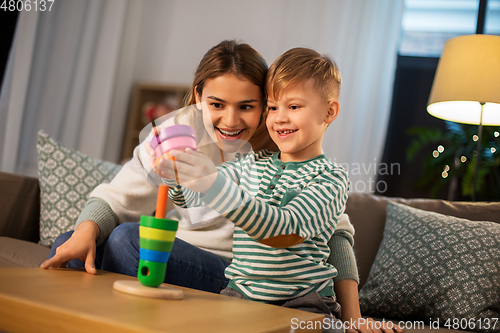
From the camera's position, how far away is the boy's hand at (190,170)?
62cm

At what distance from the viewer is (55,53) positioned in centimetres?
301

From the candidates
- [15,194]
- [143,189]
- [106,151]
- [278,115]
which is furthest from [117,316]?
[106,151]

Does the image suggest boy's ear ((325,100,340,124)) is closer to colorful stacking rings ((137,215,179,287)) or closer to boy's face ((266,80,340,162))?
boy's face ((266,80,340,162))

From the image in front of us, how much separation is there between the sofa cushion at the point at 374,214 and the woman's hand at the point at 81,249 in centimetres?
82

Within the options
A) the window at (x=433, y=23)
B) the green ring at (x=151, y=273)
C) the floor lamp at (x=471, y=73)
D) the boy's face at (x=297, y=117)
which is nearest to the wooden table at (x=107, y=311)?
the green ring at (x=151, y=273)

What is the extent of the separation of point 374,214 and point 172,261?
0.79 meters

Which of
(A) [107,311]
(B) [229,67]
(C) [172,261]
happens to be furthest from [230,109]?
(A) [107,311]

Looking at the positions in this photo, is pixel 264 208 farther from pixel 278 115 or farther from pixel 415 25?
pixel 415 25

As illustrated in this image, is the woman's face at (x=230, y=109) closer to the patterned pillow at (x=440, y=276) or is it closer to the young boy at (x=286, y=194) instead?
the young boy at (x=286, y=194)

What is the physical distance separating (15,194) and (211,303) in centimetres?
116

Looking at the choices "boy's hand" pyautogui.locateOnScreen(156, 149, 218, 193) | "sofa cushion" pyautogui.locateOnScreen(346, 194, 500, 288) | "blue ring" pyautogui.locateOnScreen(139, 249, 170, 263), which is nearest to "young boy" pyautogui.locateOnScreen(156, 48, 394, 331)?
"boy's hand" pyautogui.locateOnScreen(156, 149, 218, 193)

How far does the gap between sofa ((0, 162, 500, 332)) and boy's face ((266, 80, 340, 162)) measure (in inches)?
19.3

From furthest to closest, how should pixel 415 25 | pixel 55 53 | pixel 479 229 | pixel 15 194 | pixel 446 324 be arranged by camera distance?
pixel 415 25
pixel 55 53
pixel 15 194
pixel 479 229
pixel 446 324

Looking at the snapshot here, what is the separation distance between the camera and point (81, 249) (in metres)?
0.89
